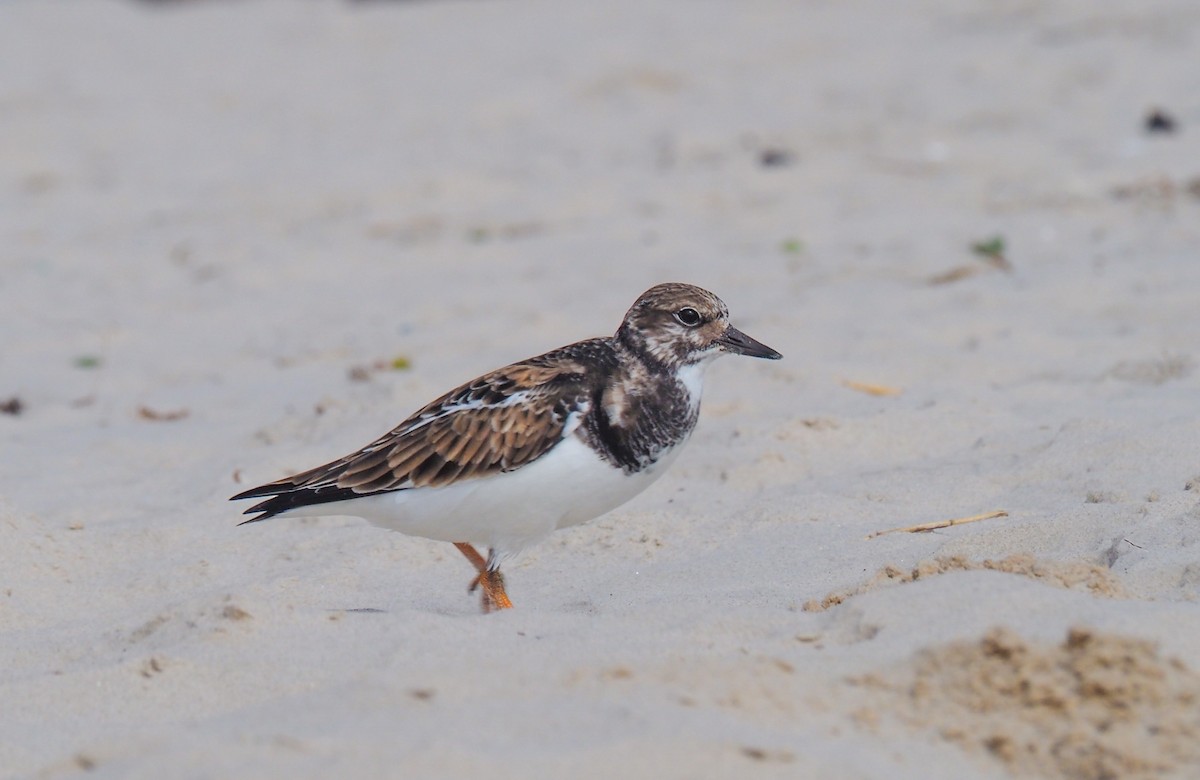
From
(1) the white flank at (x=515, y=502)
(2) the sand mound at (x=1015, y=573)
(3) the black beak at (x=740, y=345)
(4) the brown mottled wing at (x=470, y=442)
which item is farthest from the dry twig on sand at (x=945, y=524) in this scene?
(4) the brown mottled wing at (x=470, y=442)

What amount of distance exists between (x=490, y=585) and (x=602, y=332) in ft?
9.18

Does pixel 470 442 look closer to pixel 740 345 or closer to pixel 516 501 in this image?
pixel 516 501

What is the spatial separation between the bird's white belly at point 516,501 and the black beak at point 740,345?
466 millimetres

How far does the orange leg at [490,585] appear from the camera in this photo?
4.23m

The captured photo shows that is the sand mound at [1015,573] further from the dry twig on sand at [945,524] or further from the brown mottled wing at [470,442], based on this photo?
the brown mottled wing at [470,442]

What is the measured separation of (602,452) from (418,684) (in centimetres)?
121

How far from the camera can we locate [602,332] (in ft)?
22.7

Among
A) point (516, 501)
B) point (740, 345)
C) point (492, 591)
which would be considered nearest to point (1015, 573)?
point (740, 345)

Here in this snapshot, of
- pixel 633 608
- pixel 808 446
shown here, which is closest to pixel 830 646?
pixel 633 608

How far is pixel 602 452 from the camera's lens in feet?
13.6

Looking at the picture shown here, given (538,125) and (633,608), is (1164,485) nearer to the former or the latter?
(633,608)

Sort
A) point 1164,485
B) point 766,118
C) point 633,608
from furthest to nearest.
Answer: point 766,118
point 1164,485
point 633,608

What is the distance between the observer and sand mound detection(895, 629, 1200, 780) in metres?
2.79

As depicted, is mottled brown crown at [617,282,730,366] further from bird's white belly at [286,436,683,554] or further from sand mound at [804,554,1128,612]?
sand mound at [804,554,1128,612]
